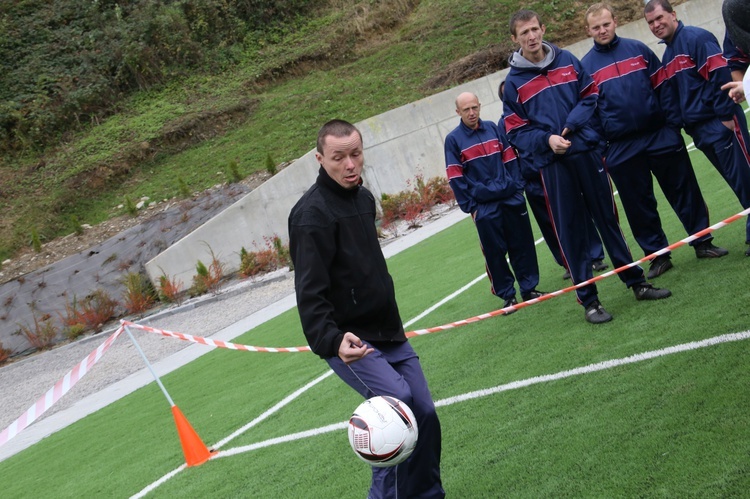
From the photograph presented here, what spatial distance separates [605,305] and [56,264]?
15887mm

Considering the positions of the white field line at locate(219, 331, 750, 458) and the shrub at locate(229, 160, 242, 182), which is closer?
the white field line at locate(219, 331, 750, 458)

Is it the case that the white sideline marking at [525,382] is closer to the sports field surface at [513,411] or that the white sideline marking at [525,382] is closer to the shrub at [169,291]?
the sports field surface at [513,411]

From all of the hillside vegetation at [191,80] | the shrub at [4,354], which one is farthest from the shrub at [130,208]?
the shrub at [4,354]

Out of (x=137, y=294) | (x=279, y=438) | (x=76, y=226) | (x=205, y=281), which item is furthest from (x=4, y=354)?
(x=279, y=438)

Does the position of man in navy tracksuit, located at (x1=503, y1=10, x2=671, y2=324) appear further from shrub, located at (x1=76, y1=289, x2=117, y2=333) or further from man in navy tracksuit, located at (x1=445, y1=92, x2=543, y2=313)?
shrub, located at (x1=76, y1=289, x2=117, y2=333)

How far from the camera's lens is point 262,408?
8164 millimetres

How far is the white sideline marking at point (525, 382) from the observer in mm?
5312

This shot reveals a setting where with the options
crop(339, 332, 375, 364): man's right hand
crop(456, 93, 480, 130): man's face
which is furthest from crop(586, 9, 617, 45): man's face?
crop(339, 332, 375, 364): man's right hand

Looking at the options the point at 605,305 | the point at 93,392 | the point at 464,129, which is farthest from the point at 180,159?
the point at 605,305

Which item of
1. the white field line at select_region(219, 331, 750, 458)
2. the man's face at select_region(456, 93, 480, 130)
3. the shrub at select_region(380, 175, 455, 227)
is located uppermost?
the man's face at select_region(456, 93, 480, 130)

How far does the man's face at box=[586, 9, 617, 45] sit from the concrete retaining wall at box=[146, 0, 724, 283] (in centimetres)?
1353

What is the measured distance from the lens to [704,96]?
7082 millimetres

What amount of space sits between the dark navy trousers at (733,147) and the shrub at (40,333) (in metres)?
14.8

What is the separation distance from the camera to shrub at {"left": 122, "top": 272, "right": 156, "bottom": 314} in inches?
712
